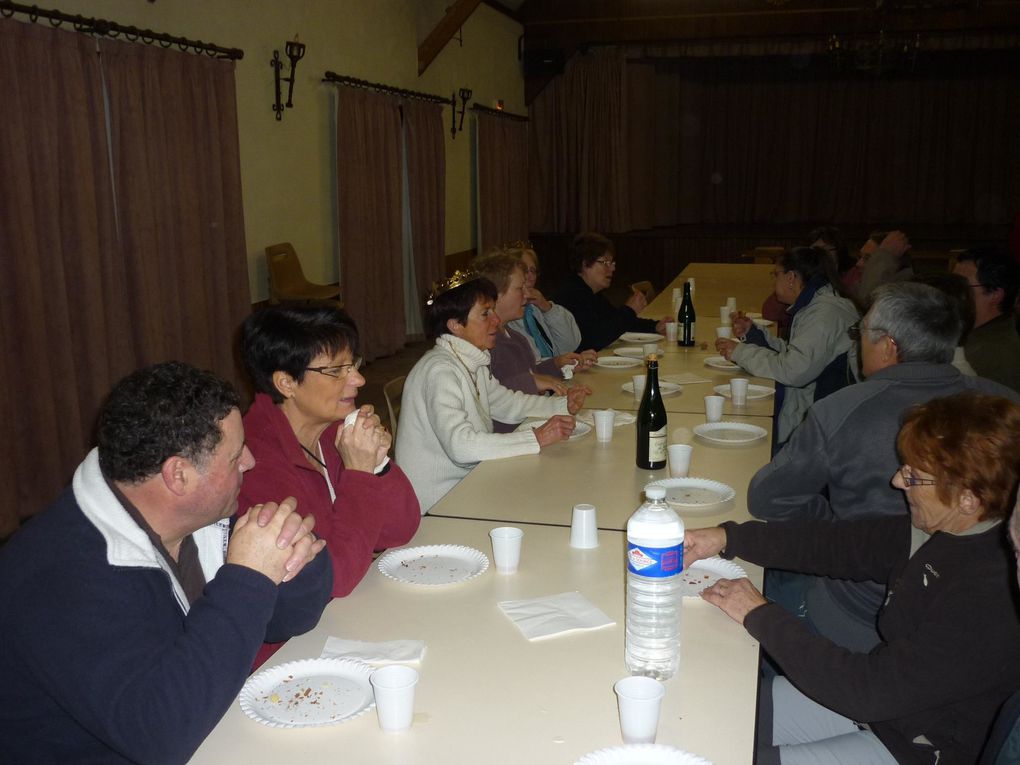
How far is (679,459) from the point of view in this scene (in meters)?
2.72

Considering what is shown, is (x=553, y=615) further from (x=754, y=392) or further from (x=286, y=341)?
(x=754, y=392)

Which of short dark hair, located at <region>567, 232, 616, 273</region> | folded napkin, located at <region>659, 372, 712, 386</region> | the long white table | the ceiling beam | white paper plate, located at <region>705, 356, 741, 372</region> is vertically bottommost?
the long white table

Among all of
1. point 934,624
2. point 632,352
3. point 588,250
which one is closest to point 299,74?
point 588,250

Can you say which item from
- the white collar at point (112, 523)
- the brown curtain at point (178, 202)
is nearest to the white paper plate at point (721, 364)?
the brown curtain at point (178, 202)

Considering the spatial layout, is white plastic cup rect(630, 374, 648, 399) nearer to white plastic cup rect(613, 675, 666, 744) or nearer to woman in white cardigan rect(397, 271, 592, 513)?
woman in white cardigan rect(397, 271, 592, 513)

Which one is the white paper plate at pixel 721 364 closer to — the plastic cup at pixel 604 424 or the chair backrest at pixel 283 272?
the plastic cup at pixel 604 424

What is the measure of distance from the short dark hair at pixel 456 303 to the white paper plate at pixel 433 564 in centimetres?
126

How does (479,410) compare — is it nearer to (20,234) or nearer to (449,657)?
(449,657)

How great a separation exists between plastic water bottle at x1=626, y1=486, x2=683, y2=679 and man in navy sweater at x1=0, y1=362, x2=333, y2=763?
1.91ft

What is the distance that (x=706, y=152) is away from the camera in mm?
14219

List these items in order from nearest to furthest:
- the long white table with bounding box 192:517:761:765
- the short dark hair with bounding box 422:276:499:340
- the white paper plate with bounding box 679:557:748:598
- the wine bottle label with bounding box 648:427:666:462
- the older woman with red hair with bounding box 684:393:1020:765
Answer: the long white table with bounding box 192:517:761:765 → the older woman with red hair with bounding box 684:393:1020:765 → the white paper plate with bounding box 679:557:748:598 → the wine bottle label with bounding box 648:427:666:462 → the short dark hair with bounding box 422:276:499:340

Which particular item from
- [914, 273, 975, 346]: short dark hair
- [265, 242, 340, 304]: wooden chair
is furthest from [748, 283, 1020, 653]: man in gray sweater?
[265, 242, 340, 304]: wooden chair

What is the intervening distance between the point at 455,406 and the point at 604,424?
20.7 inches

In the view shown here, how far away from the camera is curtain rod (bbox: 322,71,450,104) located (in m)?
7.62
